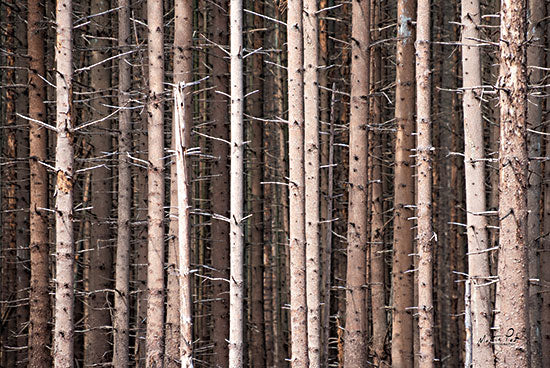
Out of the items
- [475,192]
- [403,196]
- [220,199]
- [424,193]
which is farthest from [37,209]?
[475,192]

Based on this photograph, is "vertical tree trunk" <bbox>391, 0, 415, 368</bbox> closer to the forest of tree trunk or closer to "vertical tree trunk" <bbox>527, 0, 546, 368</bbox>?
the forest of tree trunk

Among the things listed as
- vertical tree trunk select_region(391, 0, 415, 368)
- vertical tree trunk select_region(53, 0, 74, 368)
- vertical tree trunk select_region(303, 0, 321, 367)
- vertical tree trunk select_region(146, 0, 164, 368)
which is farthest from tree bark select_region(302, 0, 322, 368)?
vertical tree trunk select_region(53, 0, 74, 368)

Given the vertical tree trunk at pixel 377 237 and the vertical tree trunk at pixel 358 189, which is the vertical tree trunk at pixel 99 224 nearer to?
the vertical tree trunk at pixel 358 189

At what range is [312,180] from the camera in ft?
38.1

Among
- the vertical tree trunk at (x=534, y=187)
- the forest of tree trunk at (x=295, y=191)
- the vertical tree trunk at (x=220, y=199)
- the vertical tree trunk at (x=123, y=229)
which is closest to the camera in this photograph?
the forest of tree trunk at (x=295, y=191)

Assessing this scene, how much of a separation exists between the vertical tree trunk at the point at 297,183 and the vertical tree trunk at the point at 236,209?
2.53 feet

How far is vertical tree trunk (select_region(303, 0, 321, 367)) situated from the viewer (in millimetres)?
11609

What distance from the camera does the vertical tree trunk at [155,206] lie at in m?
11.5

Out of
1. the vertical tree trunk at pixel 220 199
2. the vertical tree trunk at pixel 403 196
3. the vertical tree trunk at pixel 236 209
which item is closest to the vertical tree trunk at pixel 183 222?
the vertical tree trunk at pixel 236 209

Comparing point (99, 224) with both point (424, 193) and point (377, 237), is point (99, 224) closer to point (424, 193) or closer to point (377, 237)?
point (377, 237)

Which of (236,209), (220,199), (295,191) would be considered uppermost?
(220,199)

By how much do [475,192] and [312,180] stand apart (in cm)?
250

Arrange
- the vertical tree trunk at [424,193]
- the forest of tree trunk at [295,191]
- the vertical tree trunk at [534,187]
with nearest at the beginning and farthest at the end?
the forest of tree trunk at [295,191]
the vertical tree trunk at [424,193]
the vertical tree trunk at [534,187]

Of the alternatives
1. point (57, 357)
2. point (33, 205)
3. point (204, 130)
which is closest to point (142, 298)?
point (33, 205)
